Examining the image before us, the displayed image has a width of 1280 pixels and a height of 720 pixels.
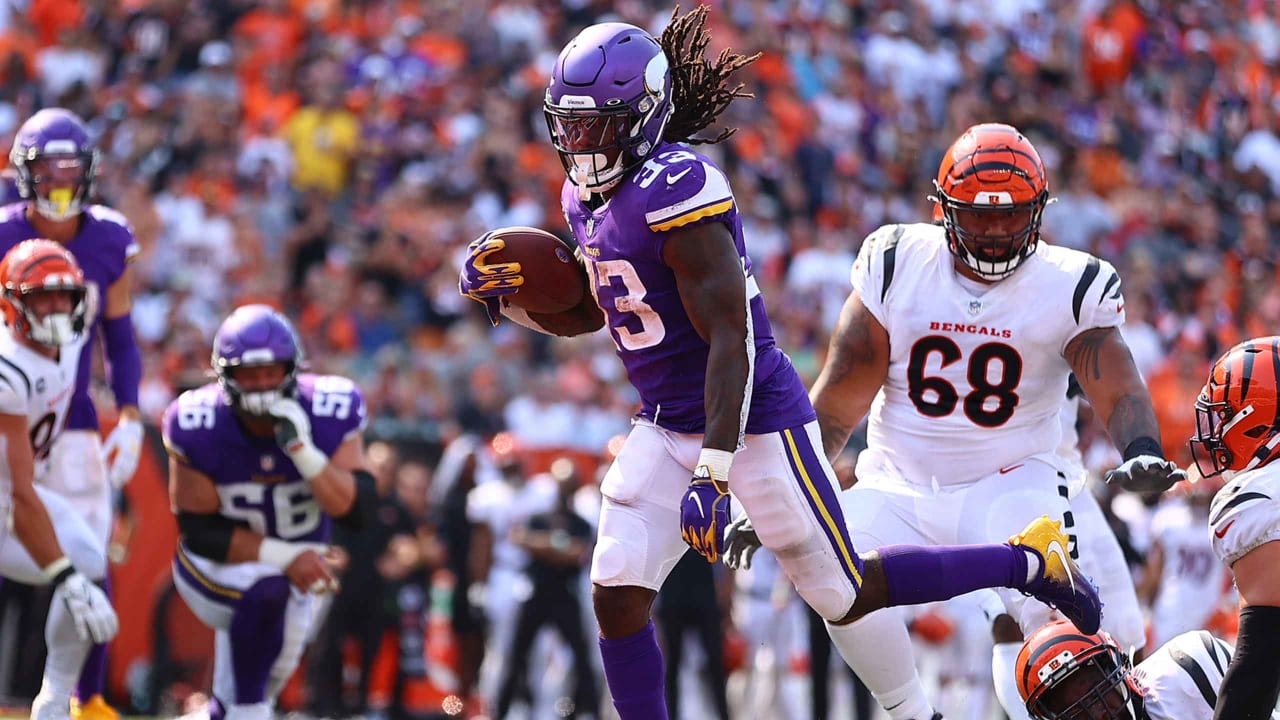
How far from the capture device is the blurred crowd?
11680 millimetres

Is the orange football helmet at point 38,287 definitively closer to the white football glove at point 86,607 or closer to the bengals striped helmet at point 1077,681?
the white football glove at point 86,607

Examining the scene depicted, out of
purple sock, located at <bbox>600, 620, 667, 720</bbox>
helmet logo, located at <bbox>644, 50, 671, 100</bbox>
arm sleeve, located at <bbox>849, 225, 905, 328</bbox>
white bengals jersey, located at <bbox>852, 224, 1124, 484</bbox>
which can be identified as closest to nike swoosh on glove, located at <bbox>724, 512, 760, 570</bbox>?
purple sock, located at <bbox>600, 620, 667, 720</bbox>

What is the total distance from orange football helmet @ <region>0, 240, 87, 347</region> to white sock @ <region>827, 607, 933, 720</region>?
9.93 feet

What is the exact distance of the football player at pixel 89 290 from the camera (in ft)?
22.0

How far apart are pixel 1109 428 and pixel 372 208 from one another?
8.71 metres

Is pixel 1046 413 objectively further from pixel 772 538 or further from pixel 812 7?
pixel 812 7

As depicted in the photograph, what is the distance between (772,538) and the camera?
470 centimetres

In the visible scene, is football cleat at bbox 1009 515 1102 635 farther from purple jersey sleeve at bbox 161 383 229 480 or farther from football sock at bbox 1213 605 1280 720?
purple jersey sleeve at bbox 161 383 229 480

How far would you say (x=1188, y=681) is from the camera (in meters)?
4.27

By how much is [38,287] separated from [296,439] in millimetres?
1073

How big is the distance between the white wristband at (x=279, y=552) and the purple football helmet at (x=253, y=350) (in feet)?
1.68

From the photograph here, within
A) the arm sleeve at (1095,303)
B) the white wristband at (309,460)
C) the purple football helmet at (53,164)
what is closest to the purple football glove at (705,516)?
the arm sleeve at (1095,303)

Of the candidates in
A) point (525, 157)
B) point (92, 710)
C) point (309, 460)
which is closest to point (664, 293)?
point (309, 460)

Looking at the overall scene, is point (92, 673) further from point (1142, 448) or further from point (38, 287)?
point (1142, 448)
